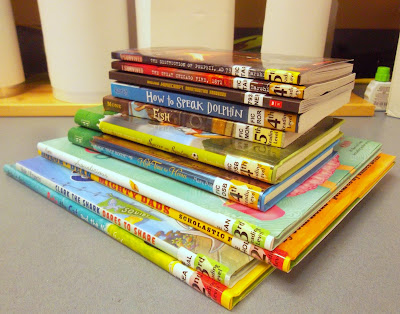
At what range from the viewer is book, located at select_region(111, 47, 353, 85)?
336 mm

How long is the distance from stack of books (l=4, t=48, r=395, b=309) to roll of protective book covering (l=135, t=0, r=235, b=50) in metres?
0.30

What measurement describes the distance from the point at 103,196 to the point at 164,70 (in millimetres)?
163

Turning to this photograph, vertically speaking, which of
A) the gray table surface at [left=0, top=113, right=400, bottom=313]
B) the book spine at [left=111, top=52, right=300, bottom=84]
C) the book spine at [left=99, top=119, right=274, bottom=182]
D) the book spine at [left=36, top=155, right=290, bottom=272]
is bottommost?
the gray table surface at [left=0, top=113, right=400, bottom=313]

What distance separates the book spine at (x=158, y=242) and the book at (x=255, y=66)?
175 mm

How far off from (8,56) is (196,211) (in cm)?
68

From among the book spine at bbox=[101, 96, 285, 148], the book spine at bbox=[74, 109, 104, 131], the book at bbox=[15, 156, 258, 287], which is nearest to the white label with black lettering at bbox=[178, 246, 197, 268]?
the book at bbox=[15, 156, 258, 287]

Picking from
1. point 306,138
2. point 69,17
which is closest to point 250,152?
point 306,138

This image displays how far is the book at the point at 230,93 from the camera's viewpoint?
0.33 metres

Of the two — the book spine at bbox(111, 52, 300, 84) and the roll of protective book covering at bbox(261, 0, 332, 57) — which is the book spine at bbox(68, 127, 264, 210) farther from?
the roll of protective book covering at bbox(261, 0, 332, 57)

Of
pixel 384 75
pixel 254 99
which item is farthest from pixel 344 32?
pixel 254 99

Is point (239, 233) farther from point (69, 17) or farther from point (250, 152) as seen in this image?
point (69, 17)

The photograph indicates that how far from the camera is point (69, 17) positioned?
0.72 meters

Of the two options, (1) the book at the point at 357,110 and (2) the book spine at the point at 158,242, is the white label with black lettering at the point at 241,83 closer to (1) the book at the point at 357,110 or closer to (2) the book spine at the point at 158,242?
(2) the book spine at the point at 158,242

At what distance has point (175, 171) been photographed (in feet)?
1.27
